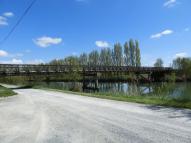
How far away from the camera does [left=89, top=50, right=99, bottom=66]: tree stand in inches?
A: 5079

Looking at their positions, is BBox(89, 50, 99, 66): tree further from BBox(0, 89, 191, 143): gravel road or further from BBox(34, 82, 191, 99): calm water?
BBox(0, 89, 191, 143): gravel road

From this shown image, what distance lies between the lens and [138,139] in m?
6.92

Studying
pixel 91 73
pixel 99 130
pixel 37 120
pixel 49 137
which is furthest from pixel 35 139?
pixel 91 73

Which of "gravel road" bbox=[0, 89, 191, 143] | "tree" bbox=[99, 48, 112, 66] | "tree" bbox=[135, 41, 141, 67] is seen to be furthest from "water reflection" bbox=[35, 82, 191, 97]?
"tree" bbox=[99, 48, 112, 66]

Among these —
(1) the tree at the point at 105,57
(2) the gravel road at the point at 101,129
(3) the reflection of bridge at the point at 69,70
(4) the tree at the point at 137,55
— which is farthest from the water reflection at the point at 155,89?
(1) the tree at the point at 105,57

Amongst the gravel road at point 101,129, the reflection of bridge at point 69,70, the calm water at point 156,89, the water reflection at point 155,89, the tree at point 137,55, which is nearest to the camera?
the gravel road at point 101,129

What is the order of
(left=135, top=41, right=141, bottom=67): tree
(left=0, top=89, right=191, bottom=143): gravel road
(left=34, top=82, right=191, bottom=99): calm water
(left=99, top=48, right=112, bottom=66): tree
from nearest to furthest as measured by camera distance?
(left=0, top=89, right=191, bottom=143): gravel road < (left=34, top=82, right=191, bottom=99): calm water < (left=135, top=41, right=141, bottom=67): tree < (left=99, top=48, right=112, bottom=66): tree

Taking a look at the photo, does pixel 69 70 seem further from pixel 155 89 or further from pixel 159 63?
pixel 159 63

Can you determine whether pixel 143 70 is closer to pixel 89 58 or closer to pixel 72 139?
pixel 89 58

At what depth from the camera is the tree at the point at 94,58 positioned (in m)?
129

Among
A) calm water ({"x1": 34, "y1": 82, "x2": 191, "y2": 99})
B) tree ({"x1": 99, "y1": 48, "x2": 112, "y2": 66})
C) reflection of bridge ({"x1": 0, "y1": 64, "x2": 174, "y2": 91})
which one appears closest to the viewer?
calm water ({"x1": 34, "y1": 82, "x2": 191, "y2": 99})

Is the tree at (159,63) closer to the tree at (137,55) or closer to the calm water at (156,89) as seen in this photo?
the tree at (137,55)

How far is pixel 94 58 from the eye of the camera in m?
131

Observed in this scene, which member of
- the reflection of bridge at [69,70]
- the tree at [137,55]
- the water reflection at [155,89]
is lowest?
the water reflection at [155,89]
